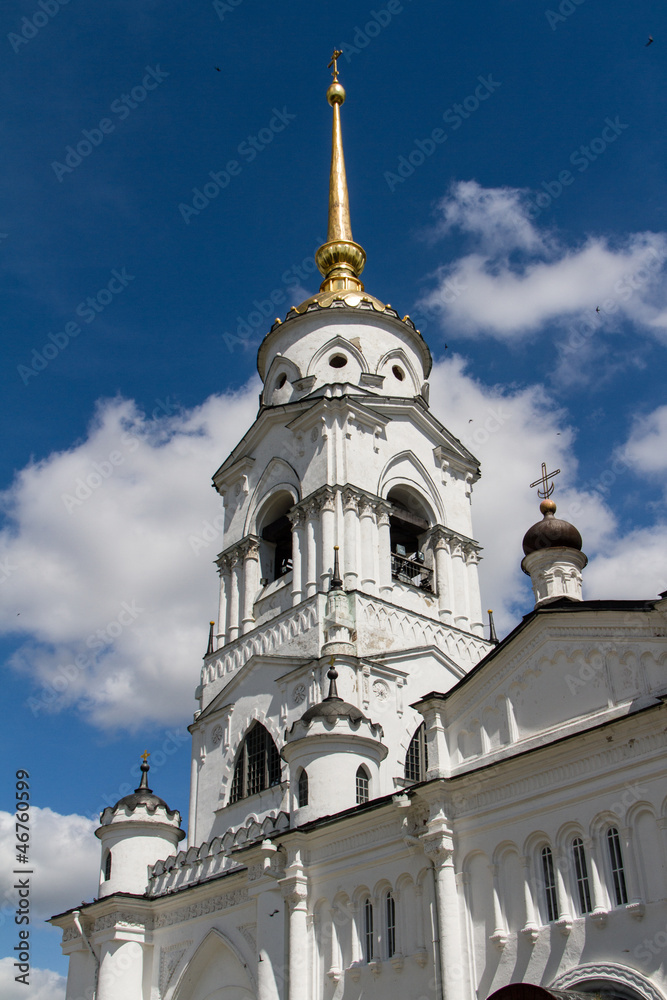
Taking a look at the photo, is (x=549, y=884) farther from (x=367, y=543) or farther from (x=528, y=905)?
(x=367, y=543)

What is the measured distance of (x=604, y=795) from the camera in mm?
13344

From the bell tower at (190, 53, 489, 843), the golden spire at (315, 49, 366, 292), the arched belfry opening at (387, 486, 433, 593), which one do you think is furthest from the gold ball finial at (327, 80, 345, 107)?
the arched belfry opening at (387, 486, 433, 593)

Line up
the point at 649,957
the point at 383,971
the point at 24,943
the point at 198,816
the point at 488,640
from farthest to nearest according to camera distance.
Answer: the point at 488,640 < the point at 198,816 < the point at 24,943 < the point at 383,971 < the point at 649,957

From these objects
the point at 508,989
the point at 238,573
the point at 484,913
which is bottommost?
the point at 508,989

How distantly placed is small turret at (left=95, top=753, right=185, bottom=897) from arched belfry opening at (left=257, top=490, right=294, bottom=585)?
7131 mm

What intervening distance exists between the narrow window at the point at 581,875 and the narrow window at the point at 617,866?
0.42 meters

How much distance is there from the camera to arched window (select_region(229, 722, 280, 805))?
23438 millimetres

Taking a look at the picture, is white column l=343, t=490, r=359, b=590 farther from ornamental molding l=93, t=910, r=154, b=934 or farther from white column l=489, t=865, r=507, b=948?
white column l=489, t=865, r=507, b=948

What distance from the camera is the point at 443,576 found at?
2719 cm

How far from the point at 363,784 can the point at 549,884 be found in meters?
5.62

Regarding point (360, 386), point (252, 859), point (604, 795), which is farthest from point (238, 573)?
point (604, 795)

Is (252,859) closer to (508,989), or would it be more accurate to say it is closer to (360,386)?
(508,989)

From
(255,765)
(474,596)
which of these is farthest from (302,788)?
(474,596)

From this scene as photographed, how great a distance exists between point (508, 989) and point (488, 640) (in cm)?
1484
